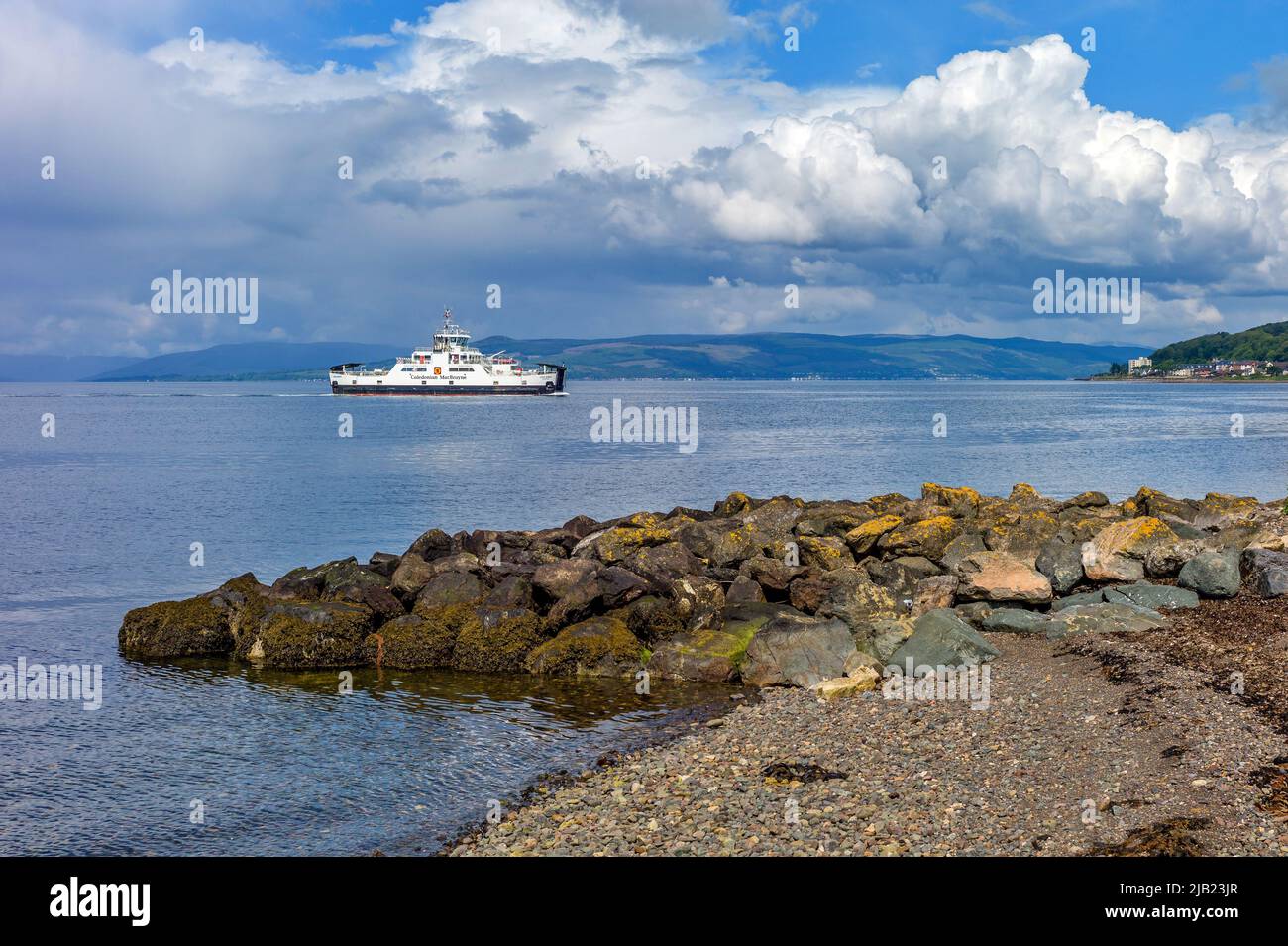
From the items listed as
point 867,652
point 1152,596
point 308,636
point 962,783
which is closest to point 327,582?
point 308,636

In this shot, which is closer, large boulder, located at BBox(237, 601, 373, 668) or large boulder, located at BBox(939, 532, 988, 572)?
large boulder, located at BBox(237, 601, 373, 668)

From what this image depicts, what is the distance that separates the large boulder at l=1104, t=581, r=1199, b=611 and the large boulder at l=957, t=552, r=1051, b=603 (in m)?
1.18

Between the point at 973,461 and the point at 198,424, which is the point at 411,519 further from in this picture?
the point at 198,424

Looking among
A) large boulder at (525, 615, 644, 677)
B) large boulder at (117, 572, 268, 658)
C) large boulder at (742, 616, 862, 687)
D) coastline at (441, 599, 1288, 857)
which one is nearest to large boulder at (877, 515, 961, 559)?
large boulder at (742, 616, 862, 687)

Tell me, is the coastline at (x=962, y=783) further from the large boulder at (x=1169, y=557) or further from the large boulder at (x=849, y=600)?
the large boulder at (x=1169, y=557)

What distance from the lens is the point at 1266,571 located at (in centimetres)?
1784

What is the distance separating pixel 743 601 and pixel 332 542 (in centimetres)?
1931

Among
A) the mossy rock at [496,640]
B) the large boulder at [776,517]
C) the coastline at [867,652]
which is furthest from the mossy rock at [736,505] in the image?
the mossy rock at [496,640]

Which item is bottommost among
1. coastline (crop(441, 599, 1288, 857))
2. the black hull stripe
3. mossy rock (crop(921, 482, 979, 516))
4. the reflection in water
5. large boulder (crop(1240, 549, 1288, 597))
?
the reflection in water

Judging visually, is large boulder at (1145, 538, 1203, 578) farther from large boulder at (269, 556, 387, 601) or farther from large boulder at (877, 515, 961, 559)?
large boulder at (269, 556, 387, 601)

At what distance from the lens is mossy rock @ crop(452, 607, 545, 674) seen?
1792cm

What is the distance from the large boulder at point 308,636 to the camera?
Answer: 18344 millimetres

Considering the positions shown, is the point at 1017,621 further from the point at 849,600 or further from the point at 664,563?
the point at 664,563

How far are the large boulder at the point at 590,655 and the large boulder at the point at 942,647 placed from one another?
441 centimetres
